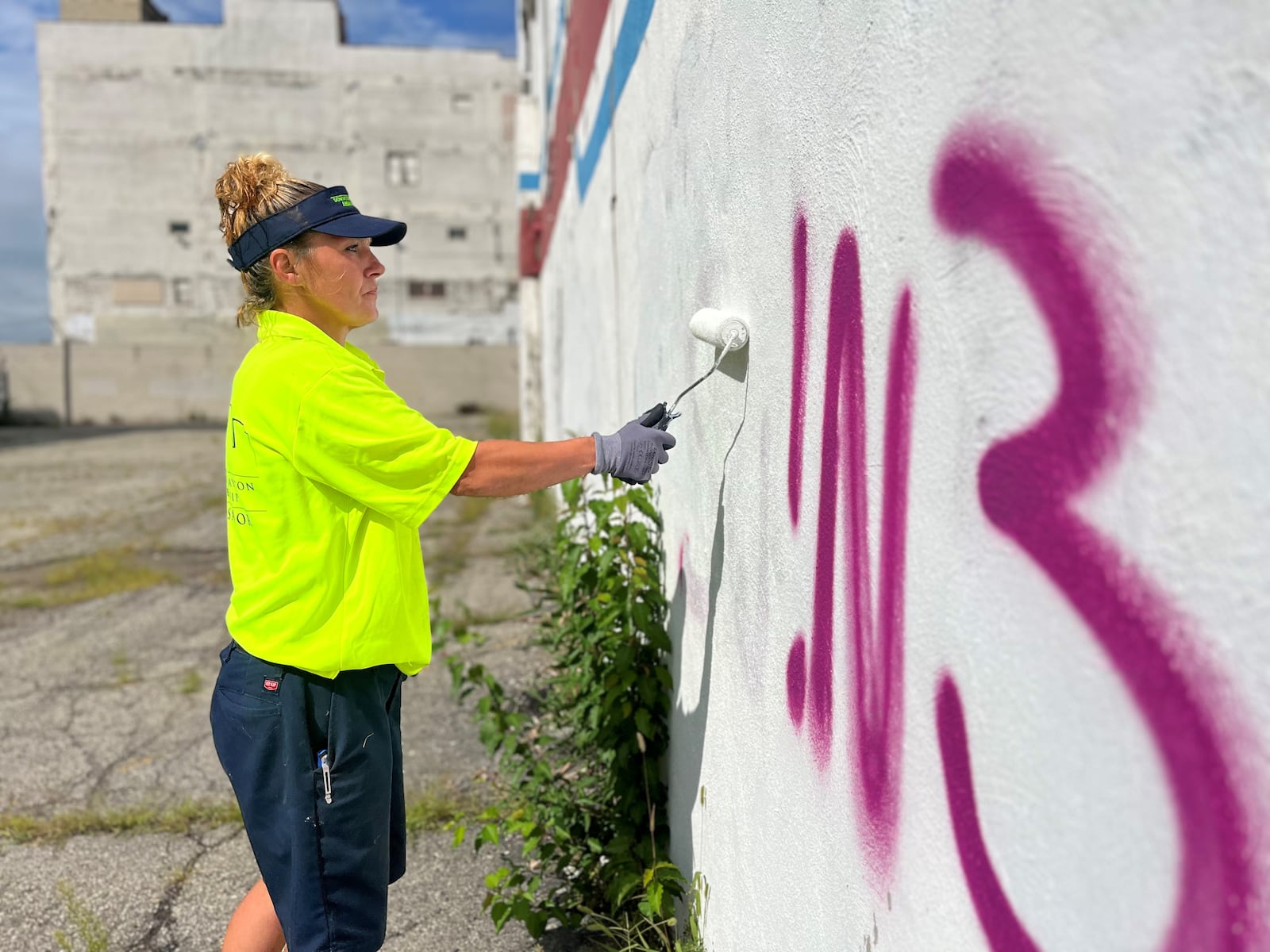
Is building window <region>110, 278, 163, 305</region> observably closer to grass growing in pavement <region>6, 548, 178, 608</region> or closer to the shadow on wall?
grass growing in pavement <region>6, 548, 178, 608</region>

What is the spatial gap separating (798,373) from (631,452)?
1.65 ft

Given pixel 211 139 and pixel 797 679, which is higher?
pixel 211 139

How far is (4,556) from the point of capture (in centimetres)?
833

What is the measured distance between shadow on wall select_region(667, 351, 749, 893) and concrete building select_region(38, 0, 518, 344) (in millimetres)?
28433

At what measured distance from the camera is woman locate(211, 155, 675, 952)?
1.78 m

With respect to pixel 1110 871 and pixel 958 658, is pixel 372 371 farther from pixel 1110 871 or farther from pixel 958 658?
pixel 1110 871

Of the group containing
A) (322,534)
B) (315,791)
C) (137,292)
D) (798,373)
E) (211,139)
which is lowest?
(315,791)

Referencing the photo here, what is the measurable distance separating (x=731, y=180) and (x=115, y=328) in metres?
32.7

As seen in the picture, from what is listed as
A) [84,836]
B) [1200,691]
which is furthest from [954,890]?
[84,836]

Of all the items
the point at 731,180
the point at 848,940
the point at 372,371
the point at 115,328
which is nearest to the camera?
the point at 848,940

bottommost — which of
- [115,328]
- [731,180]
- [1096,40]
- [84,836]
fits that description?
[84,836]

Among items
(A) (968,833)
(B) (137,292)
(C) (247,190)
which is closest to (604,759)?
(C) (247,190)

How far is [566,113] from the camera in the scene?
6.36 metres

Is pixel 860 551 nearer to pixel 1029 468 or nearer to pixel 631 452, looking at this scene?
pixel 1029 468
